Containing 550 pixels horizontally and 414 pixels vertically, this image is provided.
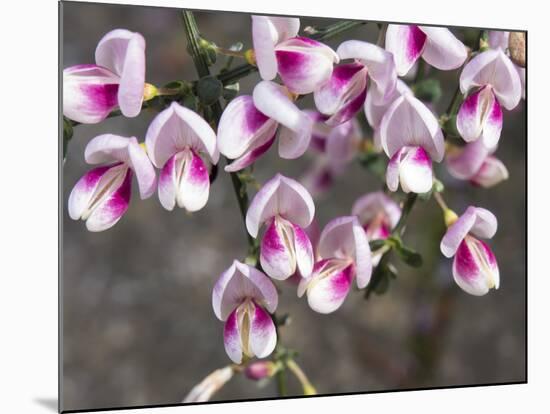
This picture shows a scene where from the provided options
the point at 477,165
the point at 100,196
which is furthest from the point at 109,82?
the point at 477,165

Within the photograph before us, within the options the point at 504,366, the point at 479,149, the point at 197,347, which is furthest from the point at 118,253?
the point at 479,149

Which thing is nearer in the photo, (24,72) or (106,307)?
(24,72)

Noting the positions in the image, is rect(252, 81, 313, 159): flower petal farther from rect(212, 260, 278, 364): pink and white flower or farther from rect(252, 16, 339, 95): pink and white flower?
rect(212, 260, 278, 364): pink and white flower

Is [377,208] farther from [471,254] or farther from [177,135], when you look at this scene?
[177,135]

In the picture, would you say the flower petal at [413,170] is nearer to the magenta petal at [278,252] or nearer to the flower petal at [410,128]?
the flower petal at [410,128]

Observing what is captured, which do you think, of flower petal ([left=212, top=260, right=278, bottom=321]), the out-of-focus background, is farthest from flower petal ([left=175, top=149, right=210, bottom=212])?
the out-of-focus background

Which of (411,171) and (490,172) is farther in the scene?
(490,172)

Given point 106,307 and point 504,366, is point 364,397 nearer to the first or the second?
point 504,366
